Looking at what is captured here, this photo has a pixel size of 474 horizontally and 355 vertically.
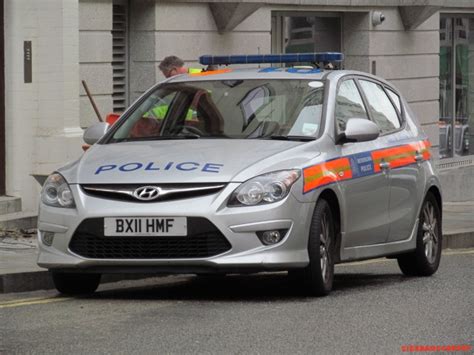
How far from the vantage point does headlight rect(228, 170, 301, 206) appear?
10.8 meters

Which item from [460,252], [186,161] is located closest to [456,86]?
[460,252]

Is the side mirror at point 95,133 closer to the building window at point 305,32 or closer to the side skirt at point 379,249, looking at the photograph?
the side skirt at point 379,249

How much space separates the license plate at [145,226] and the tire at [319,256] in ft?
3.00

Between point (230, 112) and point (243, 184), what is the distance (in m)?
1.33

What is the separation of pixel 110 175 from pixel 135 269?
63 cm

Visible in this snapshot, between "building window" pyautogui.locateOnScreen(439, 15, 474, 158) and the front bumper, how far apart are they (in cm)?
1817

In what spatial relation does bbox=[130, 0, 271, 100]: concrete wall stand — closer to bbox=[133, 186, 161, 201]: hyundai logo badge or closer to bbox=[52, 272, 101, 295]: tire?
bbox=[52, 272, 101, 295]: tire

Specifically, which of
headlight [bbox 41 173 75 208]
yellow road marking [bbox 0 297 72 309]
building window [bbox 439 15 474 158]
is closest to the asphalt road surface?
yellow road marking [bbox 0 297 72 309]

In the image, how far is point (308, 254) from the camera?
436 inches

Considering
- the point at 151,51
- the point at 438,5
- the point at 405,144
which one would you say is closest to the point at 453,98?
the point at 438,5

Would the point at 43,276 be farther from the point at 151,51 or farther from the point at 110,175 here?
the point at 151,51

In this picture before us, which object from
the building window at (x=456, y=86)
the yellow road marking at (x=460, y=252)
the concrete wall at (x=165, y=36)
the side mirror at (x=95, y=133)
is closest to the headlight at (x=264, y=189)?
the side mirror at (x=95, y=133)

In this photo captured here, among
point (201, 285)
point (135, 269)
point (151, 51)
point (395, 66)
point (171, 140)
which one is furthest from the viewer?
point (395, 66)

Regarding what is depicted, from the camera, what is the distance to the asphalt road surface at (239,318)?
902 cm
